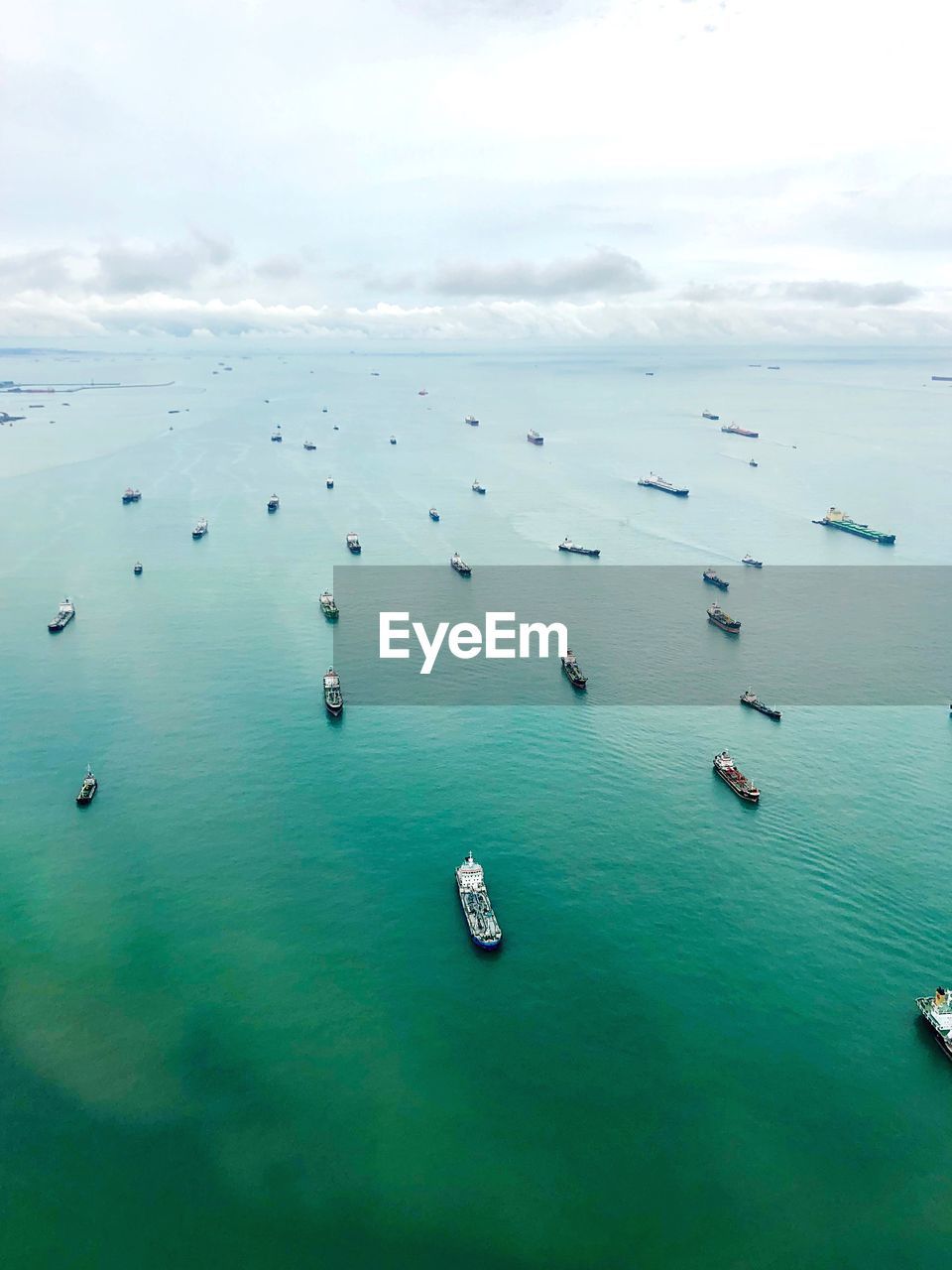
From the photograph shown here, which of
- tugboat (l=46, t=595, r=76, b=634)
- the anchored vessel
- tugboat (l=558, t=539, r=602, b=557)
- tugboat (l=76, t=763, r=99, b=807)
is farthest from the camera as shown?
tugboat (l=558, t=539, r=602, b=557)

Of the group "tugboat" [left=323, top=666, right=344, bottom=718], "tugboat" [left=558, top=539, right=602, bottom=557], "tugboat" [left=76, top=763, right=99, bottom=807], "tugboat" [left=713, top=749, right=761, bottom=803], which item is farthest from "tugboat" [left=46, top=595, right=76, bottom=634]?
"tugboat" [left=713, top=749, right=761, bottom=803]

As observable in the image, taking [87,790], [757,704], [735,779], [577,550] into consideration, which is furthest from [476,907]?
[577,550]

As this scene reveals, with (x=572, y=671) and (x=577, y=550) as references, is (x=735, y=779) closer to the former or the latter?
(x=572, y=671)

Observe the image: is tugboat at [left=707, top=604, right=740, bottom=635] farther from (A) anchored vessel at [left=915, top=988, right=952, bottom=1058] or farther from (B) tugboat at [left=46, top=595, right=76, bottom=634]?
(B) tugboat at [left=46, top=595, right=76, bottom=634]

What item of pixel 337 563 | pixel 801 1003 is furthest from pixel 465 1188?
pixel 337 563

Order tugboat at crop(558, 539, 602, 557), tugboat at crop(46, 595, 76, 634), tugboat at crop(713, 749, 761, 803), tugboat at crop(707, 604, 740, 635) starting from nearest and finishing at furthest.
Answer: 1. tugboat at crop(713, 749, 761, 803)
2. tugboat at crop(46, 595, 76, 634)
3. tugboat at crop(707, 604, 740, 635)
4. tugboat at crop(558, 539, 602, 557)

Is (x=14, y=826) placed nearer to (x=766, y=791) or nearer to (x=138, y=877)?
(x=138, y=877)

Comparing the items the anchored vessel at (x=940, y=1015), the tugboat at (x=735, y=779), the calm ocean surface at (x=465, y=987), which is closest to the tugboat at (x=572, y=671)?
the calm ocean surface at (x=465, y=987)
